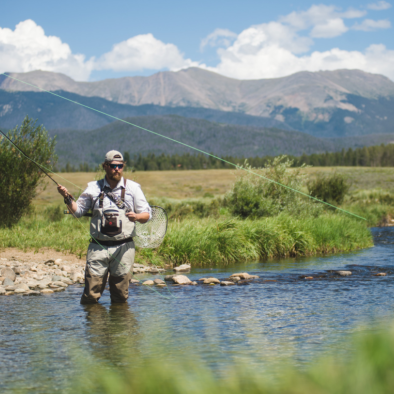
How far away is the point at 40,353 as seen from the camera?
646 cm

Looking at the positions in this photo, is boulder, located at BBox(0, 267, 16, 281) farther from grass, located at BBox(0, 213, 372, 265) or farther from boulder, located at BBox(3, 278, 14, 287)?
grass, located at BBox(0, 213, 372, 265)

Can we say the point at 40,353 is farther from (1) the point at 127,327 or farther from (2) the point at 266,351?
(2) the point at 266,351

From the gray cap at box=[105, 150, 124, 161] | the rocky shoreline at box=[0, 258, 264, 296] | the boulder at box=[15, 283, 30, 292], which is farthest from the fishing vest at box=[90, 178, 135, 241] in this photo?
the boulder at box=[15, 283, 30, 292]

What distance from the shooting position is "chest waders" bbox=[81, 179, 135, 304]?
800 cm

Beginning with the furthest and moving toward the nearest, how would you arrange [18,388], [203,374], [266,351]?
[266,351], [18,388], [203,374]

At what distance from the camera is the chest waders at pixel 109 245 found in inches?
315

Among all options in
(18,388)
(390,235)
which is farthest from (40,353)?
(390,235)

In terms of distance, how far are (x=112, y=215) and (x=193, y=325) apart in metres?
2.07

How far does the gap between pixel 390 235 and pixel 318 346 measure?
20.6 meters

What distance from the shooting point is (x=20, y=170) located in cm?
1998

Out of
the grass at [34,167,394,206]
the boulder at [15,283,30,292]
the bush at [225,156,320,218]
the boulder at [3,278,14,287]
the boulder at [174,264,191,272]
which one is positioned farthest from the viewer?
the grass at [34,167,394,206]

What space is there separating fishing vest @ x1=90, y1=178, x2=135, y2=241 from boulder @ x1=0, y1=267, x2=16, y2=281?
4.29m

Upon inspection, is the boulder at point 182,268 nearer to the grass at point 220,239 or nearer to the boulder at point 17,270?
the grass at point 220,239

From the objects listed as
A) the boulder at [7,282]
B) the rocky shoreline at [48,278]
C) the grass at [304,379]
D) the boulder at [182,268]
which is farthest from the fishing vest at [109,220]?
the boulder at [182,268]
